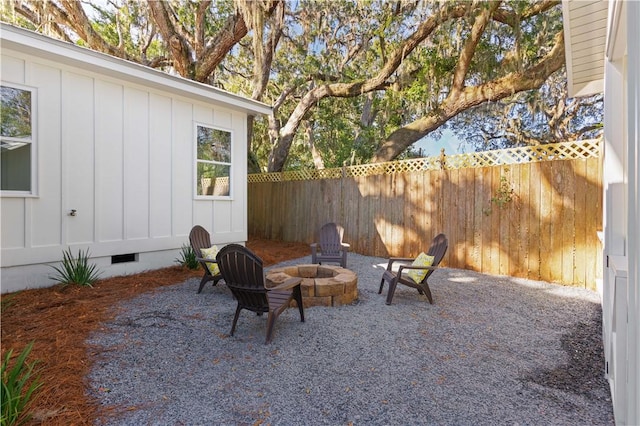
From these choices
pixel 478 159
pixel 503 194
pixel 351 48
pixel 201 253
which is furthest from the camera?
pixel 351 48

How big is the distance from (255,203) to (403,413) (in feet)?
27.4

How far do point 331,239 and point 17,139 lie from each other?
4760mm

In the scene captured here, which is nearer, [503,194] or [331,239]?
[503,194]

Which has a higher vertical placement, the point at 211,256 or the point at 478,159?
the point at 478,159

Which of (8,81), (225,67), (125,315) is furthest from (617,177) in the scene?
(225,67)

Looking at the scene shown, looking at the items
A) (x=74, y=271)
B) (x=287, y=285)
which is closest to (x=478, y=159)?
(x=287, y=285)

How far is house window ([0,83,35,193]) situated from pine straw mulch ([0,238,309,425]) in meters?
1.45

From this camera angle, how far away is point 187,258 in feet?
18.3

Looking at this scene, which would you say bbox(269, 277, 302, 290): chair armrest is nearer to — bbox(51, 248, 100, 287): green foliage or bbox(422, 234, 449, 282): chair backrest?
bbox(422, 234, 449, 282): chair backrest

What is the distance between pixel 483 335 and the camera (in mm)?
3049

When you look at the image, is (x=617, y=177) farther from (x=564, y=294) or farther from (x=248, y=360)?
(x=248, y=360)

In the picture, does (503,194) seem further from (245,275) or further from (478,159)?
(245,275)

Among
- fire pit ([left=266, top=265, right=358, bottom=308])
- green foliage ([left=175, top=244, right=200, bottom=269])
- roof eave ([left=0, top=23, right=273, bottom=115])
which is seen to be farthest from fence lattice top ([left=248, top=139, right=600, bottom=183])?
green foliage ([left=175, top=244, right=200, bottom=269])

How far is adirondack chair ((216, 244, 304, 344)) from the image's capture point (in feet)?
9.35
